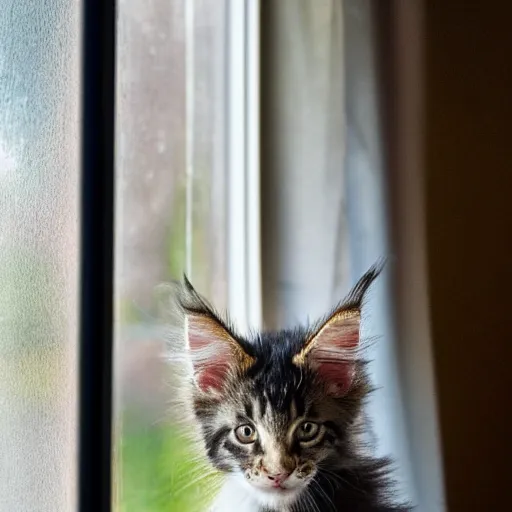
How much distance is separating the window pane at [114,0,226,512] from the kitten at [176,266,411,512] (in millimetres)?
43

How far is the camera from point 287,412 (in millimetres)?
892

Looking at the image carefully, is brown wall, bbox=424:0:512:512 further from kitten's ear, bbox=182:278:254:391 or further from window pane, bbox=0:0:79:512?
window pane, bbox=0:0:79:512

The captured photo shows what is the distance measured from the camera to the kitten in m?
0.88

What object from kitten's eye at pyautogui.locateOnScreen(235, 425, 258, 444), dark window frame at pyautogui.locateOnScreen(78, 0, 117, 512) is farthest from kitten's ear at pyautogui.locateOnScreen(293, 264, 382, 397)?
dark window frame at pyautogui.locateOnScreen(78, 0, 117, 512)

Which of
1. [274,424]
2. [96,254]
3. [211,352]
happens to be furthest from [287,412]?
[96,254]

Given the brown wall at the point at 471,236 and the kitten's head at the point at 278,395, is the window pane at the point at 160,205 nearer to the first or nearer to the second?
the kitten's head at the point at 278,395

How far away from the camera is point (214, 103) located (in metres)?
1.00

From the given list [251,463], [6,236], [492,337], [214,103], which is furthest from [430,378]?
[6,236]

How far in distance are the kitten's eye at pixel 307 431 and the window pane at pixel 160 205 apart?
15cm

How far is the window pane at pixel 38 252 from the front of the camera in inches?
35.9

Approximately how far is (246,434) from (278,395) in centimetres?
6

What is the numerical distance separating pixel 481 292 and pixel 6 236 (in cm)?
63

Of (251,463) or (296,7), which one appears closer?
(251,463)

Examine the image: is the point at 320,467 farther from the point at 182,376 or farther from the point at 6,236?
the point at 6,236
